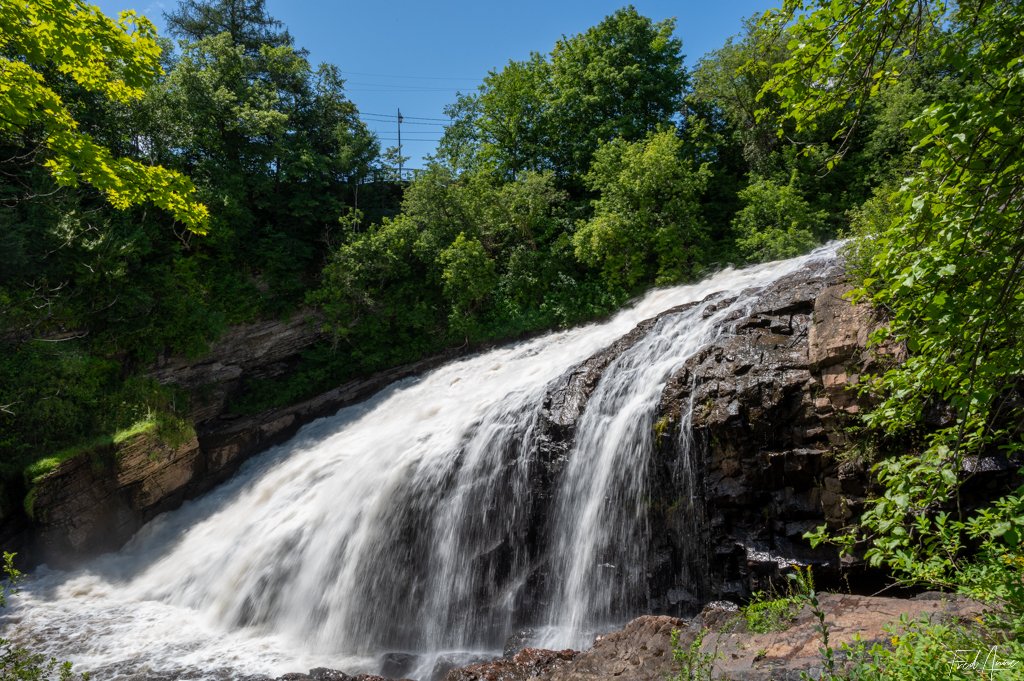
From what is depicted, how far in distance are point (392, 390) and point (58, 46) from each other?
11.2 meters

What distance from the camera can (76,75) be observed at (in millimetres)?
4898

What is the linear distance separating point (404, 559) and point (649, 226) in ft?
36.8

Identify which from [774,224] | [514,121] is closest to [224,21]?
[514,121]

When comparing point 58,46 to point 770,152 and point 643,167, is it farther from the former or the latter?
point 770,152

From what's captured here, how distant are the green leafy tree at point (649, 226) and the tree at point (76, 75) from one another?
11895 mm

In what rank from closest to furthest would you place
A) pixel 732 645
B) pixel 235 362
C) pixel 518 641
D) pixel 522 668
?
pixel 732 645 < pixel 522 668 < pixel 518 641 < pixel 235 362

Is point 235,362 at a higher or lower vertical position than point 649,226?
lower

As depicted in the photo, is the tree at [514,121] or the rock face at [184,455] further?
the tree at [514,121]

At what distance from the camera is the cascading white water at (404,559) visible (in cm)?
698

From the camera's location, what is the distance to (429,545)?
26.4 feet

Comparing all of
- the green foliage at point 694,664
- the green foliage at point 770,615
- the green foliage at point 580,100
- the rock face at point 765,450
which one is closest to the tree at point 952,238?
the green foliage at point 694,664

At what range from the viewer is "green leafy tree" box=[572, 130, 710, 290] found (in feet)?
49.6

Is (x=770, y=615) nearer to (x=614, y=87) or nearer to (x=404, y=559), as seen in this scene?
(x=404, y=559)

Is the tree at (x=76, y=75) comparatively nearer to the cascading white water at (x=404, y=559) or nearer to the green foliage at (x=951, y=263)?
the green foliage at (x=951, y=263)
